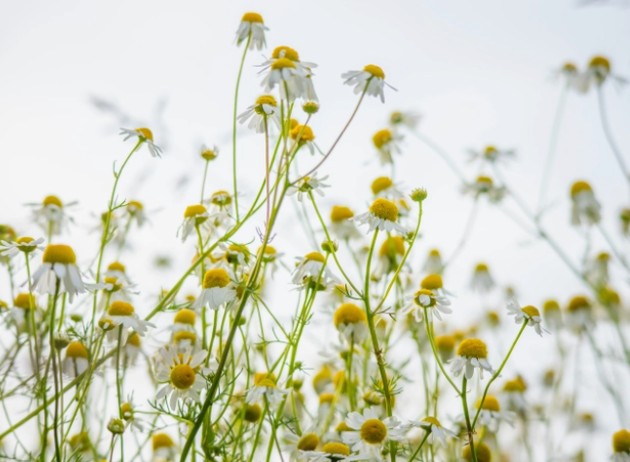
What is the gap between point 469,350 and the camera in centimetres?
153

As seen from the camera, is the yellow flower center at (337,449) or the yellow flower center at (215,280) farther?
the yellow flower center at (215,280)

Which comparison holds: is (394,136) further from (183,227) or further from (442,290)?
(183,227)

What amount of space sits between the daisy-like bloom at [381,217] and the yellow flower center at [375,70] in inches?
12.5

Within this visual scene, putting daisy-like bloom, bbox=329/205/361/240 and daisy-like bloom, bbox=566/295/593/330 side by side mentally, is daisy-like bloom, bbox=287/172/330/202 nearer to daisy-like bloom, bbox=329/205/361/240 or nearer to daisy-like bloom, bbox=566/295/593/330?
daisy-like bloom, bbox=329/205/361/240

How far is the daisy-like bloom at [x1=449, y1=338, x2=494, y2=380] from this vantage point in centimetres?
150

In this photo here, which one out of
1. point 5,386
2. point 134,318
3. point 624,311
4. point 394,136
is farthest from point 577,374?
point 5,386

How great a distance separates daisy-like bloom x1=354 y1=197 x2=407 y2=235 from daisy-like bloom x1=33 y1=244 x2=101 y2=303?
0.71 metres

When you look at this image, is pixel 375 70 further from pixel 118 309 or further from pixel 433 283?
pixel 118 309

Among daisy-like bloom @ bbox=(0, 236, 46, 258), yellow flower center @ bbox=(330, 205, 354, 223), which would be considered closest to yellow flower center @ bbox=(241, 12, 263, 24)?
daisy-like bloom @ bbox=(0, 236, 46, 258)

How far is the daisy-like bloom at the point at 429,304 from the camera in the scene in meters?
1.58

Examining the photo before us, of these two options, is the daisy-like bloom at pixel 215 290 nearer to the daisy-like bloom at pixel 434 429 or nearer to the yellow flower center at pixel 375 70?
the daisy-like bloom at pixel 434 429

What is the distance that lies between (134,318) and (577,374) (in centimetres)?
193

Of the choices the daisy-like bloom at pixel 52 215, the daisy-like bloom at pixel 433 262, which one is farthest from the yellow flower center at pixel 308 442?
the daisy-like bloom at pixel 433 262

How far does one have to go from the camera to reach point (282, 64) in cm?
141
